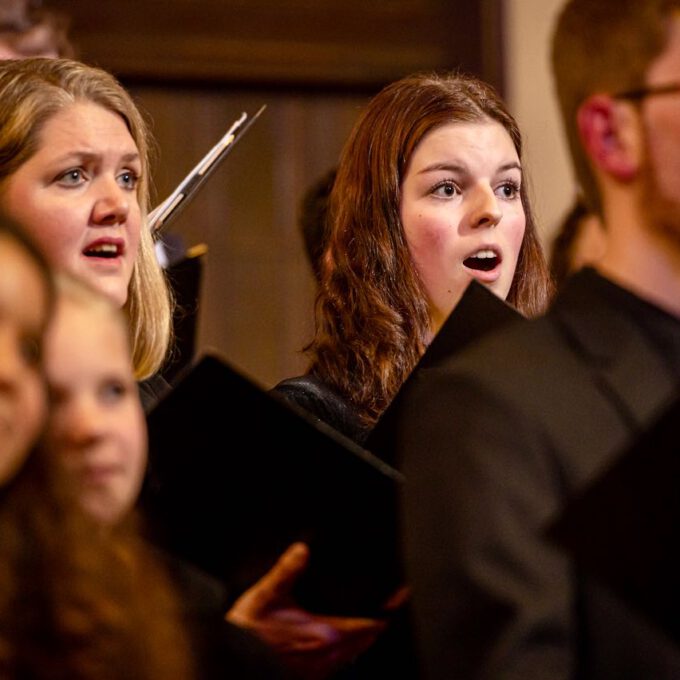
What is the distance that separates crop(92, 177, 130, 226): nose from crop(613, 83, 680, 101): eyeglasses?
1.01m

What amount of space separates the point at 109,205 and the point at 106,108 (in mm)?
179

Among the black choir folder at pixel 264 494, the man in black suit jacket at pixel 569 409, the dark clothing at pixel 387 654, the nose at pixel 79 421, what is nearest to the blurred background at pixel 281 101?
the dark clothing at pixel 387 654

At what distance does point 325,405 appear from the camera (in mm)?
2484

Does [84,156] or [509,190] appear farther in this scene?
[509,190]

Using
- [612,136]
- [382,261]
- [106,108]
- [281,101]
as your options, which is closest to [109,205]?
[106,108]

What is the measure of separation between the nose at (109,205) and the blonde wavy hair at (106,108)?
0.11m

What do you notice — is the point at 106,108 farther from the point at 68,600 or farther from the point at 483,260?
the point at 68,600

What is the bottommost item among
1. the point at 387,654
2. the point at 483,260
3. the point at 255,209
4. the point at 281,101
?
Answer: the point at 255,209

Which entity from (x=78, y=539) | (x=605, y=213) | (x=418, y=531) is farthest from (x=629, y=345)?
(x=78, y=539)

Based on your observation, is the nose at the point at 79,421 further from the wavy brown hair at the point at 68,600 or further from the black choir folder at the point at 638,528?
the black choir folder at the point at 638,528

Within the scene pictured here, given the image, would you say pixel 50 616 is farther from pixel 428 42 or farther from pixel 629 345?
pixel 428 42

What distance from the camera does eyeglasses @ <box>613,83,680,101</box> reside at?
1.64 meters

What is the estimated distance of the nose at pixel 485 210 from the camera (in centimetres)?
252

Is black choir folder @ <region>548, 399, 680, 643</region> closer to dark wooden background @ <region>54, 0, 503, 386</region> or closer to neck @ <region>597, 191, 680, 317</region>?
neck @ <region>597, 191, 680, 317</region>
